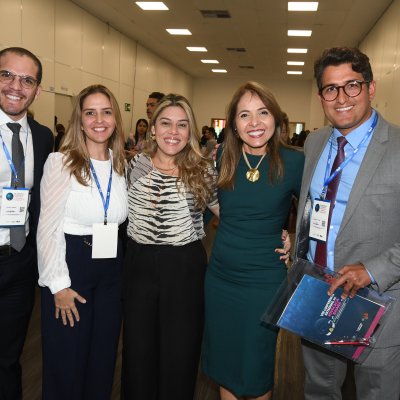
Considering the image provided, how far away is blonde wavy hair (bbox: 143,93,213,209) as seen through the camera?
7.16 ft

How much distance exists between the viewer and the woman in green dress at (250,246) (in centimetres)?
208

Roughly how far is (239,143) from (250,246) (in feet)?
1.88

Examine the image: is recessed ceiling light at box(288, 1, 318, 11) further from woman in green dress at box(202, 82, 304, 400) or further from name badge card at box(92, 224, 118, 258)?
name badge card at box(92, 224, 118, 258)

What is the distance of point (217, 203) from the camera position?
2.35m

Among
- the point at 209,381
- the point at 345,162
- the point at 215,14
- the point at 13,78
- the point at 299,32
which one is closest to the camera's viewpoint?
the point at 345,162

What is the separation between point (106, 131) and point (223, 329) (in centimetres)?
119

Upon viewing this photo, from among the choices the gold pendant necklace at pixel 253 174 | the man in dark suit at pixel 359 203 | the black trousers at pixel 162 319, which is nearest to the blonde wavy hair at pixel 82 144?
the black trousers at pixel 162 319

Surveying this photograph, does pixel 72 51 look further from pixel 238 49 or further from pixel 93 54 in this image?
pixel 238 49

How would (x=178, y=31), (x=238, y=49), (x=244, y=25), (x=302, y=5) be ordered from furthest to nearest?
(x=238, y=49)
(x=178, y=31)
(x=244, y=25)
(x=302, y=5)

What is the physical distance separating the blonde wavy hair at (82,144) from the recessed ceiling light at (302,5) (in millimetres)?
7144

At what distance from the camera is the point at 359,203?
1.72 metres

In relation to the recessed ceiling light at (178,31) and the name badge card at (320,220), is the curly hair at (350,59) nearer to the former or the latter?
the name badge card at (320,220)

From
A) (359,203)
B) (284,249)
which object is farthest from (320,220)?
(284,249)

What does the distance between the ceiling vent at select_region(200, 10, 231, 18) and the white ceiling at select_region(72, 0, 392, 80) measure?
11cm
